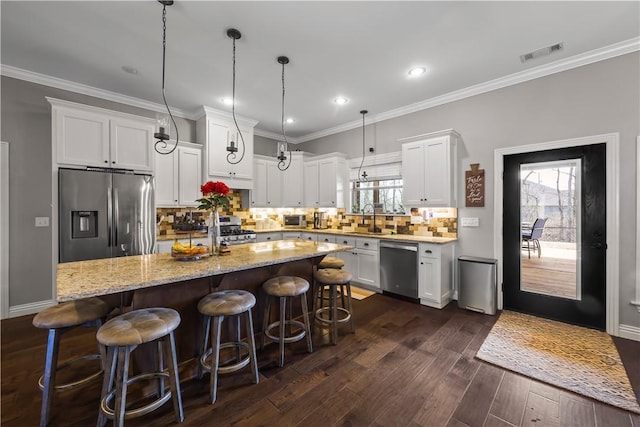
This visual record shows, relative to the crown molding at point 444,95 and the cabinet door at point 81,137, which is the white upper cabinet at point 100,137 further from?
the crown molding at point 444,95

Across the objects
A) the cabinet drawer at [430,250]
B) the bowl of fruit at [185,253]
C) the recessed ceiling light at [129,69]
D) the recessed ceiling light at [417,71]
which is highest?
the recessed ceiling light at [417,71]

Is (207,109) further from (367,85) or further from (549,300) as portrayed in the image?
(549,300)

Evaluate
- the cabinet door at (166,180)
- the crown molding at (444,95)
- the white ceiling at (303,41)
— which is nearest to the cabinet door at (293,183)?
the crown molding at (444,95)

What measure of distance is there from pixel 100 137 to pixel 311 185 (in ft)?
11.2

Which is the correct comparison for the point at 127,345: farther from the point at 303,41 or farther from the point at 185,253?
the point at 303,41

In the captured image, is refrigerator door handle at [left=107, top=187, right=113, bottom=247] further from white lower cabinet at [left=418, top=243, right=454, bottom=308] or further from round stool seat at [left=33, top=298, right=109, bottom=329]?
white lower cabinet at [left=418, top=243, right=454, bottom=308]

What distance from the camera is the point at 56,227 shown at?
3145 mm

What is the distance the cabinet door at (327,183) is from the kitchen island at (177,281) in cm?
265

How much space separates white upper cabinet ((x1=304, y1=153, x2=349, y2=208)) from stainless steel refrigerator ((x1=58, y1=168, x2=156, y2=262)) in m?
2.87

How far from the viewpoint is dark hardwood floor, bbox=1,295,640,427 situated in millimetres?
1745

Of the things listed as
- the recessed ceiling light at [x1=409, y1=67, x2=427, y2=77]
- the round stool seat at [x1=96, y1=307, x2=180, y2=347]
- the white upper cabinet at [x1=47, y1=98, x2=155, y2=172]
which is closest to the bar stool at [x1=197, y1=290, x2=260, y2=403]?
the round stool seat at [x1=96, y1=307, x2=180, y2=347]

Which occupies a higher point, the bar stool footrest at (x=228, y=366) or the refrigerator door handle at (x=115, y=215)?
the refrigerator door handle at (x=115, y=215)

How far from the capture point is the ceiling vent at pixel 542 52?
282 cm

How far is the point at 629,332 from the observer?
9.07ft
